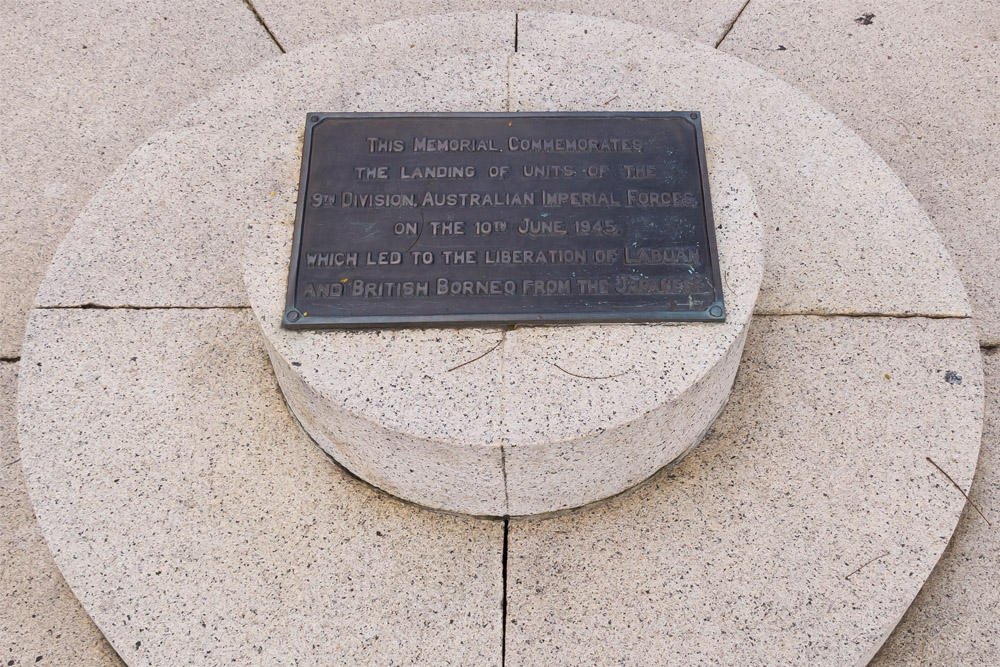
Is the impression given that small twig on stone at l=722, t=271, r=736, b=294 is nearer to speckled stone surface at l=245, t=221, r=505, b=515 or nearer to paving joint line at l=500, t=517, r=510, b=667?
speckled stone surface at l=245, t=221, r=505, b=515

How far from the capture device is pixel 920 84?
179 inches

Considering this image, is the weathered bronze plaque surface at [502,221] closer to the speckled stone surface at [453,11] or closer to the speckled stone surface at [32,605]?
the speckled stone surface at [32,605]

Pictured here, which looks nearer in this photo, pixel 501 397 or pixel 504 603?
pixel 501 397

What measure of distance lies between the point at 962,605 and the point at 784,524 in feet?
2.49

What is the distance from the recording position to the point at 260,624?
9.25 feet

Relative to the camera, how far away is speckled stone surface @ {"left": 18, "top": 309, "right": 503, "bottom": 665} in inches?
111

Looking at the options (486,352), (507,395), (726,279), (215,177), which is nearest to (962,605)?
(726,279)

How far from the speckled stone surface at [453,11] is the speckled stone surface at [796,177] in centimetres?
80

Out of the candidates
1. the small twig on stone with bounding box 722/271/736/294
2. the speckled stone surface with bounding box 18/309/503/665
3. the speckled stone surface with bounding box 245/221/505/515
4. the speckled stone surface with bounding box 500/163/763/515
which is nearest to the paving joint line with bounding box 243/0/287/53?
the speckled stone surface with bounding box 18/309/503/665

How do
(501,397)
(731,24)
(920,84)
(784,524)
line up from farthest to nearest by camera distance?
(731,24)
(920,84)
(784,524)
(501,397)

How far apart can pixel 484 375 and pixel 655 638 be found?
1.09 m

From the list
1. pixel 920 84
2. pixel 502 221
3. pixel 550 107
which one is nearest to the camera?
pixel 502 221

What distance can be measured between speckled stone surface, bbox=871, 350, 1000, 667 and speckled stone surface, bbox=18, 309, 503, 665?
156 centimetres

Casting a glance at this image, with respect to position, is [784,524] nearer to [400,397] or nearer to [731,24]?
[400,397]
